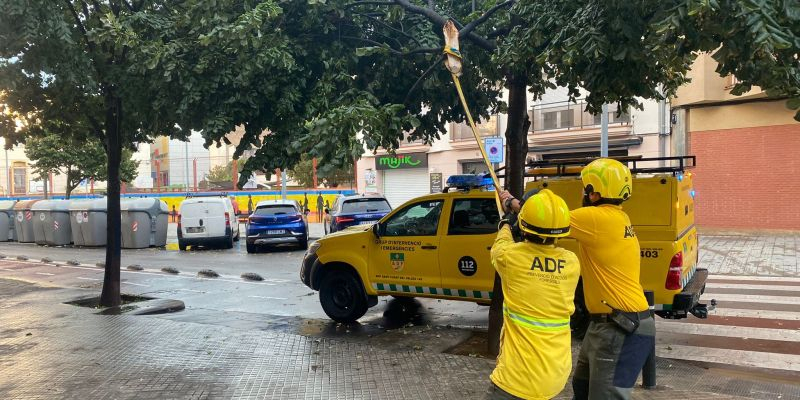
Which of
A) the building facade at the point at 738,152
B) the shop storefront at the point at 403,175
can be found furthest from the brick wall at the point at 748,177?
the shop storefront at the point at 403,175

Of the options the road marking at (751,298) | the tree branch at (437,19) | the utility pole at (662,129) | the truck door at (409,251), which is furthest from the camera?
the utility pole at (662,129)

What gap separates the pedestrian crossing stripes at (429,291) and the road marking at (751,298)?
172 inches

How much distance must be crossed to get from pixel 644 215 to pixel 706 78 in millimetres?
14904

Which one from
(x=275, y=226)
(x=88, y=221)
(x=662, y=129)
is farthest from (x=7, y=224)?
(x=662, y=129)

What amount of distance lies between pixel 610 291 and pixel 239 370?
12.3 feet

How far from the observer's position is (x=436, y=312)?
8773mm

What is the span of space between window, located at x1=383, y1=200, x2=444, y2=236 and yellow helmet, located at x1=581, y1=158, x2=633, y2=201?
13.2 ft

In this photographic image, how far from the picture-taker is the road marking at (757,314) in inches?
306

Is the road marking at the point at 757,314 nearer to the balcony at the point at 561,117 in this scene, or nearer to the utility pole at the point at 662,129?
the utility pole at the point at 662,129

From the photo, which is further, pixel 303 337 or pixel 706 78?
pixel 706 78

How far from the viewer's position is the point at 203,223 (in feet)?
62.6

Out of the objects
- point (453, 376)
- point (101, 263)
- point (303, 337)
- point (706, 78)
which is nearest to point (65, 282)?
point (101, 263)

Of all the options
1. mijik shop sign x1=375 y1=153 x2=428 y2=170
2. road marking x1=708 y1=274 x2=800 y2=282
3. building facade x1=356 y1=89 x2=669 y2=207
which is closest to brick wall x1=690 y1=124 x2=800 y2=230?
building facade x1=356 y1=89 x2=669 y2=207

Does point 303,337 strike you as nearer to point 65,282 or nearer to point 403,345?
point 403,345
